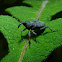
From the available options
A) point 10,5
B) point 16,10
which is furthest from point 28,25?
point 10,5

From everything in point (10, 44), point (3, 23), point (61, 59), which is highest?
point (3, 23)

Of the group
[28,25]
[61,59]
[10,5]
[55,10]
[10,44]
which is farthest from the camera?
[10,5]

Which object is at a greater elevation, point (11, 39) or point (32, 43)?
point (11, 39)

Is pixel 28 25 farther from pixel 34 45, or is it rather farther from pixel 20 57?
pixel 20 57

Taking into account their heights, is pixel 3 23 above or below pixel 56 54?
above

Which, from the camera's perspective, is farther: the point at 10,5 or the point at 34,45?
the point at 10,5

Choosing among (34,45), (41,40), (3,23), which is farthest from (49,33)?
(3,23)

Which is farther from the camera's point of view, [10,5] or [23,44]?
[10,5]

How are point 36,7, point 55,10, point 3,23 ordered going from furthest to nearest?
point 36,7 → point 55,10 → point 3,23

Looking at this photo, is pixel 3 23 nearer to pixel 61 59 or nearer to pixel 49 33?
pixel 49 33
